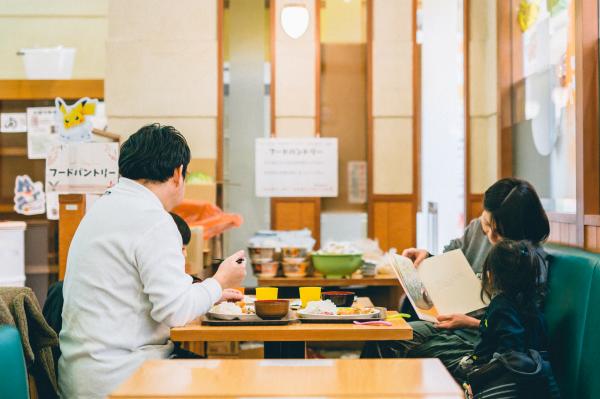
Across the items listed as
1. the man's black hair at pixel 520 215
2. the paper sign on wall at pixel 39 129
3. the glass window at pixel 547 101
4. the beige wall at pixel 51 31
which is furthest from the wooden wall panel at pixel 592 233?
the beige wall at pixel 51 31

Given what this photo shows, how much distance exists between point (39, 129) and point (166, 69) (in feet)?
4.66

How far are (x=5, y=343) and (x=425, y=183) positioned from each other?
4.92 metres

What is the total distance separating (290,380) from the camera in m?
1.74

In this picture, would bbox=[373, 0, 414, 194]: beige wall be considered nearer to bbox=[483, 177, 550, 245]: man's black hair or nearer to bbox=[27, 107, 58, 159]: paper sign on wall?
bbox=[27, 107, 58, 159]: paper sign on wall

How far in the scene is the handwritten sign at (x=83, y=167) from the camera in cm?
409

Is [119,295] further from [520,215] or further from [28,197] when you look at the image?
[28,197]

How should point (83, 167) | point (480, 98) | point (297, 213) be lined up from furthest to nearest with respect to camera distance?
point (297, 213), point (480, 98), point (83, 167)

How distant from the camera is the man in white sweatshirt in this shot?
7.61 ft

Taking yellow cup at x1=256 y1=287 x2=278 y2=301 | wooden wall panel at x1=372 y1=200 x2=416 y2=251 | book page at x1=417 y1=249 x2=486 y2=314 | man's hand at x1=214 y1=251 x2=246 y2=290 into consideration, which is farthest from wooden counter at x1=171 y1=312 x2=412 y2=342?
wooden wall panel at x1=372 y1=200 x2=416 y2=251

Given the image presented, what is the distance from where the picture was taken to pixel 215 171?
6379 mm

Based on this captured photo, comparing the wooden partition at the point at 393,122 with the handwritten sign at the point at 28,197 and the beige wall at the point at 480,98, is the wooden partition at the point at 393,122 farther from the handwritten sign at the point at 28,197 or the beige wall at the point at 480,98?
the handwritten sign at the point at 28,197

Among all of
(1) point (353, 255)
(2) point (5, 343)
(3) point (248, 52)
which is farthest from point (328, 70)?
(2) point (5, 343)

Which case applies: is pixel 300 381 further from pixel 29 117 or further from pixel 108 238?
pixel 29 117

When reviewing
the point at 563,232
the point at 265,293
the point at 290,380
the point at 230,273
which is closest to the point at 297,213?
the point at 563,232
